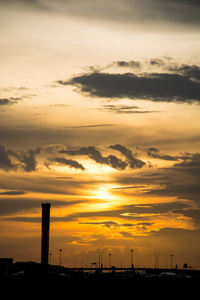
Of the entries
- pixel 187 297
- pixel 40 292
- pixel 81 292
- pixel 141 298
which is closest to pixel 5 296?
pixel 40 292

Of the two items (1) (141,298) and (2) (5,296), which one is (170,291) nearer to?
(1) (141,298)

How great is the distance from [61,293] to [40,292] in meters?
5.72

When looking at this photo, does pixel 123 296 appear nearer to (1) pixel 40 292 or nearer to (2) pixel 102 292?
(2) pixel 102 292

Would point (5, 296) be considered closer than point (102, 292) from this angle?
Yes

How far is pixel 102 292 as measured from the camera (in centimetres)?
11575

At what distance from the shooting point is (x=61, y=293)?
112 metres

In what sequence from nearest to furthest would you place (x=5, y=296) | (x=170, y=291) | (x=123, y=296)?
(x=5, y=296) < (x=123, y=296) < (x=170, y=291)

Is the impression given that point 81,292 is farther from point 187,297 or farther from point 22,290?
point 187,297

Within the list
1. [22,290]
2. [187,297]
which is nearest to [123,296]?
[187,297]

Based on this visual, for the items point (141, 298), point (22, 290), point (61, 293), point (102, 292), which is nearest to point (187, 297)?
point (141, 298)

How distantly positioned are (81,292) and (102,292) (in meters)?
5.27

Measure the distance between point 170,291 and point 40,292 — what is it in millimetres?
33614

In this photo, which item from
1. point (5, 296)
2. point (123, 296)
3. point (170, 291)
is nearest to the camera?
point (5, 296)

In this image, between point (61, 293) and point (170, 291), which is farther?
point (170, 291)
